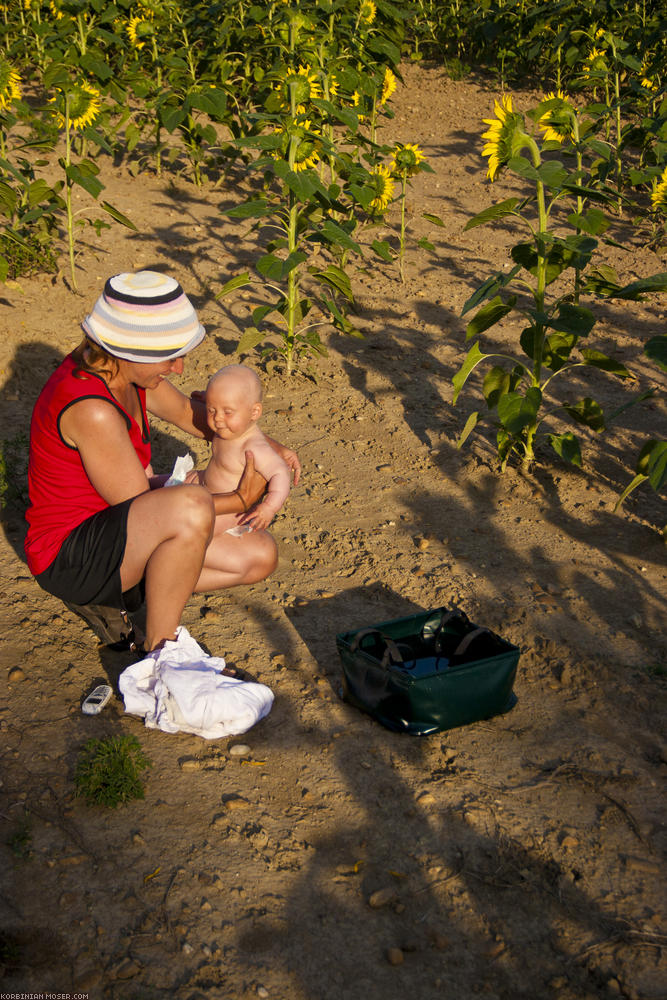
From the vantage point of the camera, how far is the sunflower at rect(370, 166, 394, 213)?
19.7ft

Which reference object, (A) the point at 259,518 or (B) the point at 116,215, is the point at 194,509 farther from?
(B) the point at 116,215

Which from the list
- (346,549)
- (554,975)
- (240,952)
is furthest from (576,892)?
(346,549)

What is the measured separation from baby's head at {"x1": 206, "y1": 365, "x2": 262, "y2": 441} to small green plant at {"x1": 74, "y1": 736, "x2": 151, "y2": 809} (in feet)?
4.11

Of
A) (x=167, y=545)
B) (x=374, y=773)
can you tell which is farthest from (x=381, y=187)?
(x=374, y=773)

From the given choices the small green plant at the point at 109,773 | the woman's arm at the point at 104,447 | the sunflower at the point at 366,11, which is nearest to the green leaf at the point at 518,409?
the woman's arm at the point at 104,447

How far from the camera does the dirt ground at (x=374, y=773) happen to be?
2.22 meters

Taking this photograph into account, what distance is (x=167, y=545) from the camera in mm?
3115

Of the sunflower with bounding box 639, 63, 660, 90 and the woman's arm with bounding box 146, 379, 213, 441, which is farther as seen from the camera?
the sunflower with bounding box 639, 63, 660, 90

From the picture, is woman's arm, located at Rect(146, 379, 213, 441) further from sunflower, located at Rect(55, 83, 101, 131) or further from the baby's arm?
sunflower, located at Rect(55, 83, 101, 131)

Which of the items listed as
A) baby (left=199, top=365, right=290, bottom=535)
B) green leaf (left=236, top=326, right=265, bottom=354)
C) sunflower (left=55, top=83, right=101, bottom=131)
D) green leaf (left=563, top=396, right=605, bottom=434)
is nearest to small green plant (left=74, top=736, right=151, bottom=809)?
baby (left=199, top=365, right=290, bottom=535)

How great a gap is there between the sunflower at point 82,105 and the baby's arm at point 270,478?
308cm

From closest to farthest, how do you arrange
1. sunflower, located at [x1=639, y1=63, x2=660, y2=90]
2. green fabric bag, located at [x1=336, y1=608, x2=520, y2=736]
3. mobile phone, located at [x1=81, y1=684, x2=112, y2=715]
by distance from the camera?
green fabric bag, located at [x1=336, y1=608, x2=520, y2=736], mobile phone, located at [x1=81, y1=684, x2=112, y2=715], sunflower, located at [x1=639, y1=63, x2=660, y2=90]

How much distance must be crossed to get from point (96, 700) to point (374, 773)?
936 millimetres

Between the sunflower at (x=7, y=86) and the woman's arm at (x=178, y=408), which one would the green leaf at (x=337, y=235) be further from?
the sunflower at (x=7, y=86)
